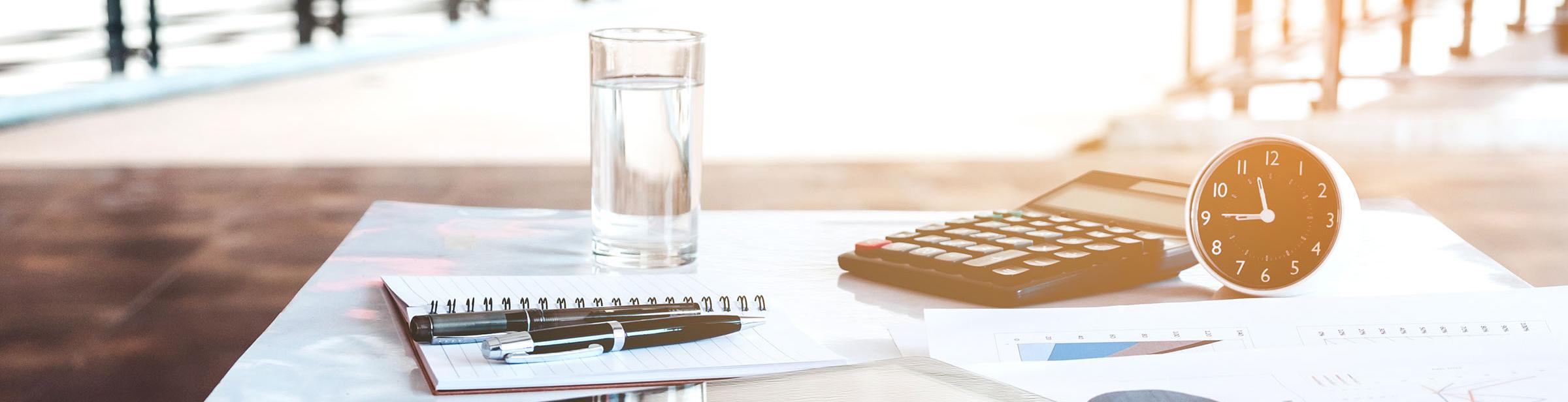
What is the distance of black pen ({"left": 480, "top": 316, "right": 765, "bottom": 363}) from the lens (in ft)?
1.78

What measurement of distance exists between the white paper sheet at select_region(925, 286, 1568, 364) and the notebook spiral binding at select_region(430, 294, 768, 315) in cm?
10

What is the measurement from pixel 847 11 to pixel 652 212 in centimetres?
636

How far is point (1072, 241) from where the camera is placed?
741 millimetres

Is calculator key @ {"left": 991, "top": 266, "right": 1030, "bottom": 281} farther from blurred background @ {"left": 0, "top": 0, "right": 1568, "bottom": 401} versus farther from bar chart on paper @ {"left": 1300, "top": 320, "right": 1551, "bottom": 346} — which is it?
blurred background @ {"left": 0, "top": 0, "right": 1568, "bottom": 401}

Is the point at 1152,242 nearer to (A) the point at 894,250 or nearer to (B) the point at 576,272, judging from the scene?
(A) the point at 894,250

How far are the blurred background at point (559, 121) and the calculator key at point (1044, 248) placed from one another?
57 cm

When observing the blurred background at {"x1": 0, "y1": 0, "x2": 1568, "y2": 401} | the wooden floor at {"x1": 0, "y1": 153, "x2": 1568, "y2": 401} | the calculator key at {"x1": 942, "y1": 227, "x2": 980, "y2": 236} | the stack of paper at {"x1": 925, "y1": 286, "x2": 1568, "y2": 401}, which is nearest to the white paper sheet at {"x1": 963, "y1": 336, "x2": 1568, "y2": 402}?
the stack of paper at {"x1": 925, "y1": 286, "x2": 1568, "y2": 401}

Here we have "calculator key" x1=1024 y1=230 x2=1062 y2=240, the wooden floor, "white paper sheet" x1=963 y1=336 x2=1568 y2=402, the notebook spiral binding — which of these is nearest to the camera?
"white paper sheet" x1=963 y1=336 x2=1568 y2=402

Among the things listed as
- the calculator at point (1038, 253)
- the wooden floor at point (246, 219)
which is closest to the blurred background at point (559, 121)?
the wooden floor at point (246, 219)

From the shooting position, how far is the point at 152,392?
1.39m

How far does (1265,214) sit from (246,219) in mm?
1918

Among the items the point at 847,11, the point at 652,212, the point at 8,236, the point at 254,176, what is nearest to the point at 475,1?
the point at 847,11

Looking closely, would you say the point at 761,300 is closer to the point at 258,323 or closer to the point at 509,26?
the point at 258,323

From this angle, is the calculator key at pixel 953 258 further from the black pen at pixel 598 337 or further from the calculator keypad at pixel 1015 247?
the black pen at pixel 598 337
